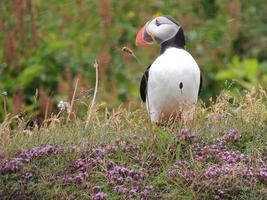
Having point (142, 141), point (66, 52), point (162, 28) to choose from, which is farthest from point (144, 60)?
point (142, 141)

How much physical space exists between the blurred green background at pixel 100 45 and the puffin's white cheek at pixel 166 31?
230 centimetres

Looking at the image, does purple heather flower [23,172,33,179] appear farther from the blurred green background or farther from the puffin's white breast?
the blurred green background

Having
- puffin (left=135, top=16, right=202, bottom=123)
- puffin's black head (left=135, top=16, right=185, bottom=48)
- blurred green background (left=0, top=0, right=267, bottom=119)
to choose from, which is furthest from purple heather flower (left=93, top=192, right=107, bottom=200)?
blurred green background (left=0, top=0, right=267, bottom=119)

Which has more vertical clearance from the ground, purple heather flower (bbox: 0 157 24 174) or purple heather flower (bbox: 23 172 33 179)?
purple heather flower (bbox: 0 157 24 174)

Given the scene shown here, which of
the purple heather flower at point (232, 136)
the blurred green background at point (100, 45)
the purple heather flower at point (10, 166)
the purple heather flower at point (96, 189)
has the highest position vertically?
the purple heather flower at point (232, 136)

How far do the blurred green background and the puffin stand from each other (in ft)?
7.40

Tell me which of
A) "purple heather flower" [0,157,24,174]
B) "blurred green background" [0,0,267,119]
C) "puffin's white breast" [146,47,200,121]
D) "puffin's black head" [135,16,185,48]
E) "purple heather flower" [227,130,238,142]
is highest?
"puffin's black head" [135,16,185,48]

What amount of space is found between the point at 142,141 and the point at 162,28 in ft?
2.82

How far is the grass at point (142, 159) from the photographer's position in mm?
5008

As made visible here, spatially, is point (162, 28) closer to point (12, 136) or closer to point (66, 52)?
point (12, 136)

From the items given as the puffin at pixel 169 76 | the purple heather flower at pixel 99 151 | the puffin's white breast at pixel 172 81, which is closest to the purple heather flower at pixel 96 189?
the purple heather flower at pixel 99 151

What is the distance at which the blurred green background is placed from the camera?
8.59 metres

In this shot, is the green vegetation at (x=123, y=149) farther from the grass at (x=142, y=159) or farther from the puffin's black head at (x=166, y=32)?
the puffin's black head at (x=166, y=32)

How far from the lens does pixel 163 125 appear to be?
5.95 metres
